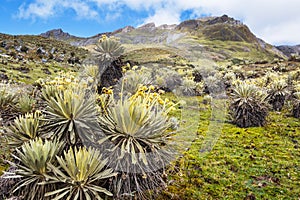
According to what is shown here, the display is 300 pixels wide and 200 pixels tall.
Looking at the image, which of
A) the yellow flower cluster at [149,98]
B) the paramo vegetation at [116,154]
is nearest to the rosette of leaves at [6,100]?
the paramo vegetation at [116,154]

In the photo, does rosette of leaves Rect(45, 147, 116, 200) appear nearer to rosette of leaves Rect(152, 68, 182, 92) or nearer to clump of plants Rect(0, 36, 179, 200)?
clump of plants Rect(0, 36, 179, 200)

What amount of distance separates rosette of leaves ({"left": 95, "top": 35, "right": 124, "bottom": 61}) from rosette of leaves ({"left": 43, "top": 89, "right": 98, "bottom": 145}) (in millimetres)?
5803

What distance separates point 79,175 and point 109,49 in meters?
6.89

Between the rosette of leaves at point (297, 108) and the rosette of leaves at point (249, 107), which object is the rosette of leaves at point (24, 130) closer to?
the rosette of leaves at point (249, 107)

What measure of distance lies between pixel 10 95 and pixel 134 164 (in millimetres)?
4493

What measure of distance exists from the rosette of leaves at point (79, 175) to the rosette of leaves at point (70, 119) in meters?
0.40

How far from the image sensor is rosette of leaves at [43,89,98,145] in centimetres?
393

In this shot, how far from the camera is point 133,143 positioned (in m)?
3.85

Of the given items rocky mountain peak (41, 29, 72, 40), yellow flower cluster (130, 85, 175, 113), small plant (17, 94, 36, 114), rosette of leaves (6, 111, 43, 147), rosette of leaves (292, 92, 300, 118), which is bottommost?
rosette of leaves (292, 92, 300, 118)

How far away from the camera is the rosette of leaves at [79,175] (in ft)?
11.5

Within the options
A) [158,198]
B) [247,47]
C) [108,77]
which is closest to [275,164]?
[158,198]

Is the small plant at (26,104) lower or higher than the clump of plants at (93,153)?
higher

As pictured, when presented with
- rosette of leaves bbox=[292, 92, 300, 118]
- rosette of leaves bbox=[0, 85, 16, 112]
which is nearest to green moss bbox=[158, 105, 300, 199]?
rosette of leaves bbox=[292, 92, 300, 118]

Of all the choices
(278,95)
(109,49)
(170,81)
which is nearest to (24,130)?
(109,49)
